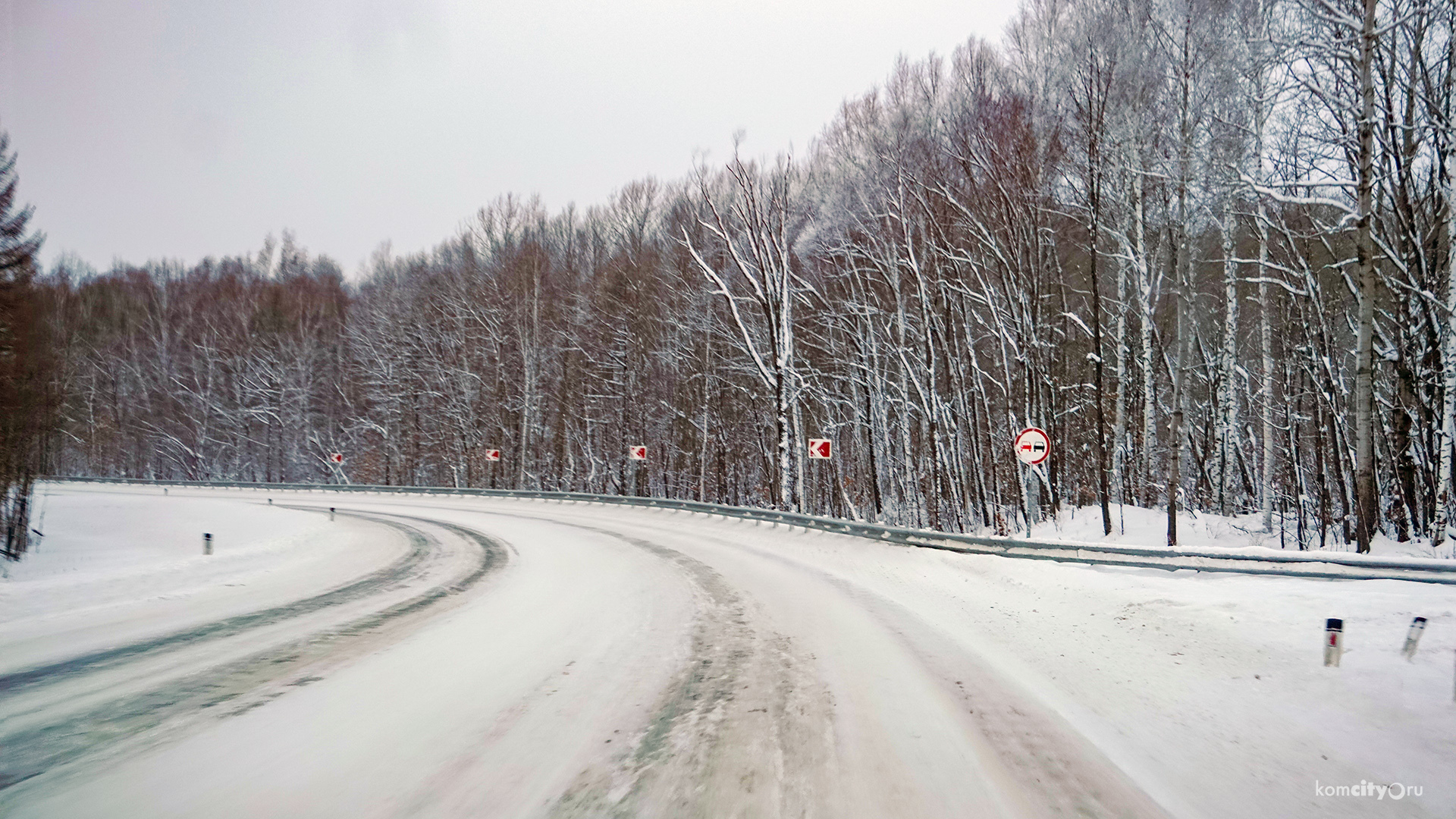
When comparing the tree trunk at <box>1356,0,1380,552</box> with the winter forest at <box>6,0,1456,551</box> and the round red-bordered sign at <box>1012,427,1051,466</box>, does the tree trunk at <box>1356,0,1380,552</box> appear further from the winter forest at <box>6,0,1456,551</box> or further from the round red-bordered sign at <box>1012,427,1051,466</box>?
the round red-bordered sign at <box>1012,427,1051,466</box>

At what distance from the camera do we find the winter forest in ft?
44.6

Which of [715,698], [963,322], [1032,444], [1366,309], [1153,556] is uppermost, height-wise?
[963,322]

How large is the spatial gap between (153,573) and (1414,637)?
1585 centimetres

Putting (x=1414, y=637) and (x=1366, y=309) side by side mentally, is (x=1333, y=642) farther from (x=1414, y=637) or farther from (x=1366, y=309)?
(x=1366, y=309)

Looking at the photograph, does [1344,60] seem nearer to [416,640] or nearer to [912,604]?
[912,604]

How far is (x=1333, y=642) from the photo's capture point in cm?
613

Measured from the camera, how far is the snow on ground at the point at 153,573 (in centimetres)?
778

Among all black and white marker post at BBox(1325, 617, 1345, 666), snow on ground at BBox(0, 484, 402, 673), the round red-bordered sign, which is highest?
the round red-bordered sign

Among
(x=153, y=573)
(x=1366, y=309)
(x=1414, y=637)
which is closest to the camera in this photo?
(x=1414, y=637)

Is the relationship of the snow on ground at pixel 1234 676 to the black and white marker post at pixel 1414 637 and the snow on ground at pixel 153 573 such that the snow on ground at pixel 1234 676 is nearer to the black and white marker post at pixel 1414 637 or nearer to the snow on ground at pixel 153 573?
the black and white marker post at pixel 1414 637

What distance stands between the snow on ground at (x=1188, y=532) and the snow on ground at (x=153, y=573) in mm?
15220

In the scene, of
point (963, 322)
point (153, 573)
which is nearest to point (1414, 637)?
point (153, 573)

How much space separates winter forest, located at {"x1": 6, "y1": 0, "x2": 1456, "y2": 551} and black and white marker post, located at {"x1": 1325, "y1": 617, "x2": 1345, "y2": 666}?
7.57m

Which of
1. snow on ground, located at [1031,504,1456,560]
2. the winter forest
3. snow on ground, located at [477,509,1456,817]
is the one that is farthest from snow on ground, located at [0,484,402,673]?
snow on ground, located at [1031,504,1456,560]
